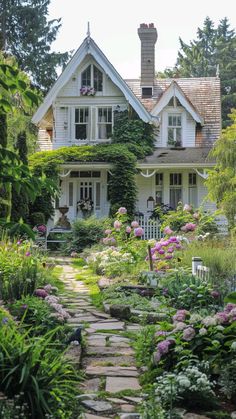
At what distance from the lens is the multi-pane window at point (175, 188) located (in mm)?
24366

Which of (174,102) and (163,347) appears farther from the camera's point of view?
(174,102)

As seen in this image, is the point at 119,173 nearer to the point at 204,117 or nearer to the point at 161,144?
the point at 161,144

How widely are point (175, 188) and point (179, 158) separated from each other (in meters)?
1.57

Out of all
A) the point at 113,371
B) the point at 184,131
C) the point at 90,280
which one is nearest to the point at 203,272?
the point at 90,280

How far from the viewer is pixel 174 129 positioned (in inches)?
993

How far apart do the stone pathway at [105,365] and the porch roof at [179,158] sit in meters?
14.3

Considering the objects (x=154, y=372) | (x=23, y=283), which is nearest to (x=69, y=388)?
(x=154, y=372)

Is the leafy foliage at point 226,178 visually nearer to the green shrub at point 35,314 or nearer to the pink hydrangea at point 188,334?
the green shrub at point 35,314

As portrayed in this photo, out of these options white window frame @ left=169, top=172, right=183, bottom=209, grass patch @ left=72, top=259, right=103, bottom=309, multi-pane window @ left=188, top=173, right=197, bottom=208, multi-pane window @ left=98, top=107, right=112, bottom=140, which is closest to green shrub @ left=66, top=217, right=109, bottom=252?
grass patch @ left=72, top=259, right=103, bottom=309

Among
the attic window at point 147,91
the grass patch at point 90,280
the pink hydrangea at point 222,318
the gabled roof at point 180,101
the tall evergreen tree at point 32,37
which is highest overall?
the tall evergreen tree at point 32,37

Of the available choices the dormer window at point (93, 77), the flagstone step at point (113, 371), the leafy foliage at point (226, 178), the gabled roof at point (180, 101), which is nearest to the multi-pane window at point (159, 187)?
the gabled roof at point (180, 101)

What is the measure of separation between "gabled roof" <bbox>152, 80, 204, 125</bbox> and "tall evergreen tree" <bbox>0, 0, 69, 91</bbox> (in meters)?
18.4

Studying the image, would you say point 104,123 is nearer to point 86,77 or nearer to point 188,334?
point 86,77

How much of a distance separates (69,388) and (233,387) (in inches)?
50.5
